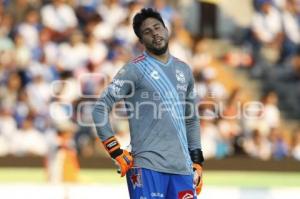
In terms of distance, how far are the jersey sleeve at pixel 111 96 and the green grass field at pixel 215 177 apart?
7.52 meters

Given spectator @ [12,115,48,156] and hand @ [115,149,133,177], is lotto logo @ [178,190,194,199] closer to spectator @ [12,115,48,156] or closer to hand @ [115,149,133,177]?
hand @ [115,149,133,177]

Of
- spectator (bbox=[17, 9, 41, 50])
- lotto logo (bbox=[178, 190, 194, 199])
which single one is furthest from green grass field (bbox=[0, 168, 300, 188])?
lotto logo (bbox=[178, 190, 194, 199])

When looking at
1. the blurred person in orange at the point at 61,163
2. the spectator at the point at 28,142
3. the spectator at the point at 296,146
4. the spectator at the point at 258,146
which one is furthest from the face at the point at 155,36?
the spectator at the point at 296,146

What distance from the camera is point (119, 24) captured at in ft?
51.5

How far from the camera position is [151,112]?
6008 mm

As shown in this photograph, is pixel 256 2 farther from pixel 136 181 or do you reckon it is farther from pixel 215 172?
pixel 136 181

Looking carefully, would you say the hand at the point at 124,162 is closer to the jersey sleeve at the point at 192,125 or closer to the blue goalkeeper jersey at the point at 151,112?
the blue goalkeeper jersey at the point at 151,112

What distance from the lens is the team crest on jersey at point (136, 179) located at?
6.03 m

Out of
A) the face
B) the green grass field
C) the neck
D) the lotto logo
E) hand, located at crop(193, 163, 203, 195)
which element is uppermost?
the face

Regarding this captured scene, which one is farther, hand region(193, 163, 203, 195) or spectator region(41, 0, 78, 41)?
spectator region(41, 0, 78, 41)

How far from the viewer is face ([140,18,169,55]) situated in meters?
6.04

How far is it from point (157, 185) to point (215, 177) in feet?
27.2

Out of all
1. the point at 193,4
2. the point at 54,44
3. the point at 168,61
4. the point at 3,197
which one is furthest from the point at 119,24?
the point at 168,61

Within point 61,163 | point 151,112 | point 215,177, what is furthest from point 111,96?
point 215,177
